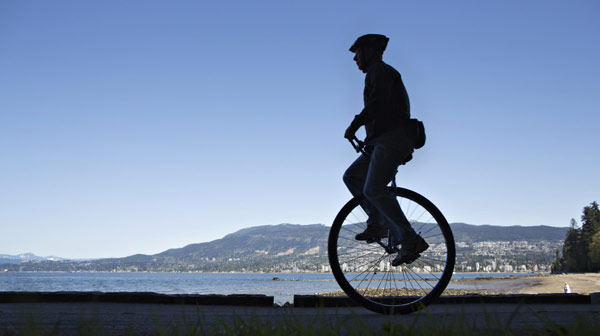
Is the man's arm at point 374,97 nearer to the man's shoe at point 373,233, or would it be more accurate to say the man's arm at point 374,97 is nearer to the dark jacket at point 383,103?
the dark jacket at point 383,103

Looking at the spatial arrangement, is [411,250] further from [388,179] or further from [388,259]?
[388,179]

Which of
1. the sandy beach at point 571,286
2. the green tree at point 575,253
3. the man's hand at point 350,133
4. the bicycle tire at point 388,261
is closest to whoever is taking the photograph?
the bicycle tire at point 388,261

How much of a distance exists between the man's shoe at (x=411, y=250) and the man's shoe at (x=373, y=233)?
0.26 meters

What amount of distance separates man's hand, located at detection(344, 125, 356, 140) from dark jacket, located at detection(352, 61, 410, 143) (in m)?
0.04

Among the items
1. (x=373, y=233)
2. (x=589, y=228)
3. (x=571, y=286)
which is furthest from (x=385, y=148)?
(x=589, y=228)

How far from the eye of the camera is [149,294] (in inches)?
239

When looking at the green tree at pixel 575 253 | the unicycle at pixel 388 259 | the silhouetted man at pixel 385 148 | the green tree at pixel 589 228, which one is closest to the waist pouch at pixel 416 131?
the silhouetted man at pixel 385 148

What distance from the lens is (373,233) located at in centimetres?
489

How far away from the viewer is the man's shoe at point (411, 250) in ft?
15.3

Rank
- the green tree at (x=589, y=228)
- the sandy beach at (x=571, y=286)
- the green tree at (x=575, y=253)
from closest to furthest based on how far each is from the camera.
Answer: the sandy beach at (x=571, y=286)
the green tree at (x=589, y=228)
the green tree at (x=575, y=253)

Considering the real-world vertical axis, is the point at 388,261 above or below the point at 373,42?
below

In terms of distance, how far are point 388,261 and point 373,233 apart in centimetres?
29

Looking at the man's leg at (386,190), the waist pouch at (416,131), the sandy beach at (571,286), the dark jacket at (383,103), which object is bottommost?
the sandy beach at (571,286)

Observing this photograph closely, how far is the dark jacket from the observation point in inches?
186
